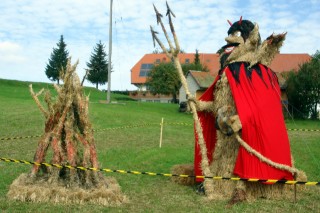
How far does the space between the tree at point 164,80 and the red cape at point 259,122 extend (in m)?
41.9

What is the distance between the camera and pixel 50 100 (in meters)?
6.80

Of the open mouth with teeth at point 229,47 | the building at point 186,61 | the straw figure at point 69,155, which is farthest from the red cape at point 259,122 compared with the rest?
the building at point 186,61

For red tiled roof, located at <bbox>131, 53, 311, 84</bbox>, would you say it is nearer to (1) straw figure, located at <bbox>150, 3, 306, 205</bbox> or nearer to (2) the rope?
(1) straw figure, located at <bbox>150, 3, 306, 205</bbox>

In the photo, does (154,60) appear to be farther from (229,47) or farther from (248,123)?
(248,123)

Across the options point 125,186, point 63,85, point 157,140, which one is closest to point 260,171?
point 125,186

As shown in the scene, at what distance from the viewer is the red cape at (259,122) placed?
21.0ft

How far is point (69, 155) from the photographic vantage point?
652 centimetres

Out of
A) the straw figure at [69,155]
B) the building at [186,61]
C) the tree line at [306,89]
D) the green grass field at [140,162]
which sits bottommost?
the green grass field at [140,162]

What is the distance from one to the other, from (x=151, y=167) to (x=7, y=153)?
15.2 feet

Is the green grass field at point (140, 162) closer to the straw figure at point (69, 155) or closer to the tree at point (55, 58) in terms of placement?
the straw figure at point (69, 155)

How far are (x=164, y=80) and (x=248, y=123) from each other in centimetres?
4344

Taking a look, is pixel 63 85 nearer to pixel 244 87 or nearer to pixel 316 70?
pixel 244 87

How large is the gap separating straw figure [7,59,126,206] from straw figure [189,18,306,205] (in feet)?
6.08

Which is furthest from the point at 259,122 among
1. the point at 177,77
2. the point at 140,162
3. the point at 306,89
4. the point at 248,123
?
the point at 177,77
